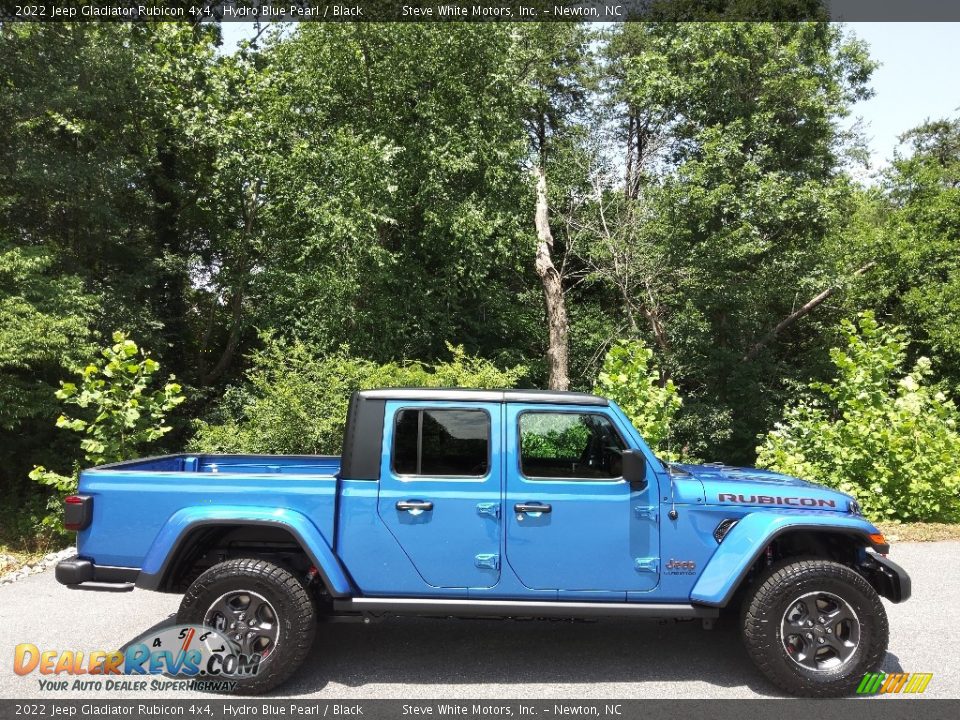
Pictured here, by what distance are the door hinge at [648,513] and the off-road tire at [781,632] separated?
2.38ft

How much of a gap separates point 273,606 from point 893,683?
3665 millimetres

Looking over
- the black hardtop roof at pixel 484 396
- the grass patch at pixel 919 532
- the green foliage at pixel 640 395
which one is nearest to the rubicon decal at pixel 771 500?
the black hardtop roof at pixel 484 396

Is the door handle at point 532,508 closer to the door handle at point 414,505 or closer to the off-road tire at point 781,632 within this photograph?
the door handle at point 414,505

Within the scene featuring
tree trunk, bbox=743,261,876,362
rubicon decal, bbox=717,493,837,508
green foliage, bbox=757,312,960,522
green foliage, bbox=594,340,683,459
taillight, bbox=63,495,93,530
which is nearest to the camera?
taillight, bbox=63,495,93,530

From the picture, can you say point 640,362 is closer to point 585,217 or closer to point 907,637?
point 907,637

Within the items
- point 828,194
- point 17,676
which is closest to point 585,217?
point 828,194

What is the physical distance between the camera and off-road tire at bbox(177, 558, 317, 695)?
13.9 ft

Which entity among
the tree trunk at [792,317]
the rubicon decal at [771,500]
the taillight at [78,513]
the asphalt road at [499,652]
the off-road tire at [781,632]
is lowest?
the asphalt road at [499,652]

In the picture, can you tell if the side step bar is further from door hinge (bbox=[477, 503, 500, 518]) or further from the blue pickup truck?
door hinge (bbox=[477, 503, 500, 518])

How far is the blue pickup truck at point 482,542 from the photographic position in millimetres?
4293

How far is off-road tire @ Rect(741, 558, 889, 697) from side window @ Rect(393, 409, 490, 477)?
70.9 inches

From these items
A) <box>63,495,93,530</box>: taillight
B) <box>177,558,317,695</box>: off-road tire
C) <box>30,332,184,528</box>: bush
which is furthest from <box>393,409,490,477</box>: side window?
<box>30,332,184,528</box>: bush

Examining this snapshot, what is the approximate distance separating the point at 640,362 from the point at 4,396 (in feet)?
30.6

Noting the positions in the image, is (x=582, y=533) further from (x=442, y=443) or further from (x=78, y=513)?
(x=78, y=513)
